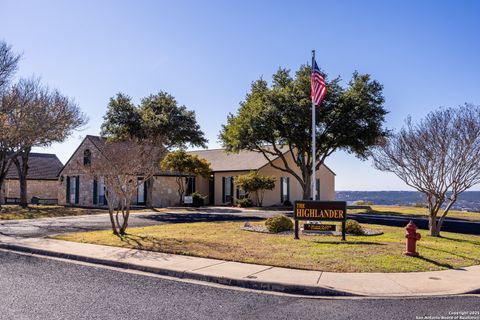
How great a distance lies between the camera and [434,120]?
16250 millimetres

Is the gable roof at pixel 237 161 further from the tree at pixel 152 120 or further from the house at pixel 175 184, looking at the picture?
the tree at pixel 152 120

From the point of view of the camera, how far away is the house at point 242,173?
121ft

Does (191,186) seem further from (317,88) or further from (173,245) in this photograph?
(173,245)

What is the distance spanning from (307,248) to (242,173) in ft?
83.5

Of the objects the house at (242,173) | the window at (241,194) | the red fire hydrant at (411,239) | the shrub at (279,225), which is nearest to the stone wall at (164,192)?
the house at (242,173)

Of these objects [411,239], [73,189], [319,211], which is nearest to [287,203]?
[73,189]

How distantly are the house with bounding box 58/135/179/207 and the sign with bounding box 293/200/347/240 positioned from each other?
2176cm

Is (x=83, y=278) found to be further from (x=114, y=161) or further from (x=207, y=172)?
(x=207, y=172)

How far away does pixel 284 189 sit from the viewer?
38.6 meters

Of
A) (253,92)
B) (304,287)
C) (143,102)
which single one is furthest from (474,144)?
(143,102)

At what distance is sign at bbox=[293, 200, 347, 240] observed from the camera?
1358cm

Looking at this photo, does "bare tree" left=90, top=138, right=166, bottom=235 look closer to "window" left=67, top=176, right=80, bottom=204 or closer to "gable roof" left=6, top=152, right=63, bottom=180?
"window" left=67, top=176, right=80, bottom=204

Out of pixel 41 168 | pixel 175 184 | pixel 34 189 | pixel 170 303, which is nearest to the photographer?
pixel 170 303

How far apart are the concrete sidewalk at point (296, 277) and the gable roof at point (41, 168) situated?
38579 mm
